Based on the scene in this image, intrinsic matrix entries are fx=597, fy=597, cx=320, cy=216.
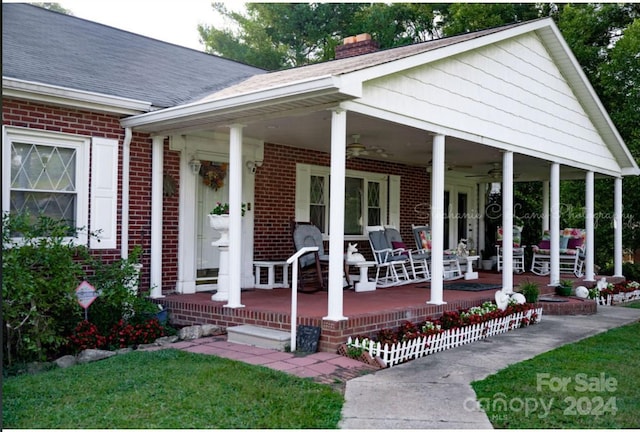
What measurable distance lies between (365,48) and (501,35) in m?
3.01

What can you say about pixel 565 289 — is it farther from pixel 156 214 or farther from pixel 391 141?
pixel 156 214

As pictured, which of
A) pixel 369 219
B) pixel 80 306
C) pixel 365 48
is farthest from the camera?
pixel 369 219

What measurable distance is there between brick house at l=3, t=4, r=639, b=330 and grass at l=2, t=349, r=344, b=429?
146 centimetres

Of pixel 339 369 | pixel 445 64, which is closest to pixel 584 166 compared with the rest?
pixel 445 64

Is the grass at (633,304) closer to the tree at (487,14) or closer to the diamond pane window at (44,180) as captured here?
the diamond pane window at (44,180)

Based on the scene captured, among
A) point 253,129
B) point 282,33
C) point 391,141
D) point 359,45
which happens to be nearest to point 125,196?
point 253,129

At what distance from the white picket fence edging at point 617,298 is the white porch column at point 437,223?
5021 millimetres

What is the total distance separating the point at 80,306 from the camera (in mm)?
A: 6285

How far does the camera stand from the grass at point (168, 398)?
12.6 ft

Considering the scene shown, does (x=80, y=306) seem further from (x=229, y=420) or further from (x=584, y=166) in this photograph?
(x=584, y=166)

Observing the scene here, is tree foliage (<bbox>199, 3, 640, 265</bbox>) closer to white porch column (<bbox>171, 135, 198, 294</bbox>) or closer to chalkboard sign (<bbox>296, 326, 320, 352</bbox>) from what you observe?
white porch column (<bbox>171, 135, 198, 294</bbox>)

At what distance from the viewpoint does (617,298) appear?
1167cm

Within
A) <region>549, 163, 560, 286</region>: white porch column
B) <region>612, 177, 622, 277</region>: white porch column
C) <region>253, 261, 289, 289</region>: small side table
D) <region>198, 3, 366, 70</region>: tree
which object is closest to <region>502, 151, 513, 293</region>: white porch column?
<region>549, 163, 560, 286</region>: white porch column

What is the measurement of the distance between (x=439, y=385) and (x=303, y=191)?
566 cm
